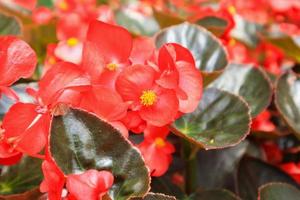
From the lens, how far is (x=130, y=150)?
2.00ft

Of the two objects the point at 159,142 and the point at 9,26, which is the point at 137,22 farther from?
the point at 159,142

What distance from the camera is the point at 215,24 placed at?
1.03 metres

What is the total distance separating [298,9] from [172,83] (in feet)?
2.65

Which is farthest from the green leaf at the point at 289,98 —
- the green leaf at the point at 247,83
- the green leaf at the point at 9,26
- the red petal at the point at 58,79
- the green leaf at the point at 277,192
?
the green leaf at the point at 9,26

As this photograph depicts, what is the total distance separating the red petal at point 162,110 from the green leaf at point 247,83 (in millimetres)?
256

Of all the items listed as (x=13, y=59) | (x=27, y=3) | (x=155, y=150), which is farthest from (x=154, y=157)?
(x=27, y=3)

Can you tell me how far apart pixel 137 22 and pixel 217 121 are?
54 centimetres

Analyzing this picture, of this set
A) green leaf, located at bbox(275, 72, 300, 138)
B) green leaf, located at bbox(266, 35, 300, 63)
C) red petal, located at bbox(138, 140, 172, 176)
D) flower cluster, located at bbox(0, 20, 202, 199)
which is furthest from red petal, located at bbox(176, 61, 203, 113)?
green leaf, located at bbox(266, 35, 300, 63)

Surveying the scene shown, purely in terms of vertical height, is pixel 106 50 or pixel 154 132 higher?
pixel 106 50

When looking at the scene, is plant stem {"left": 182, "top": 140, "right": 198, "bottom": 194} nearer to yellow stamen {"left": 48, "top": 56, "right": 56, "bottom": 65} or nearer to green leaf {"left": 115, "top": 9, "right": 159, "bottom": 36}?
yellow stamen {"left": 48, "top": 56, "right": 56, "bottom": 65}

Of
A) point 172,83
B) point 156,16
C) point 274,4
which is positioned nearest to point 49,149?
point 172,83

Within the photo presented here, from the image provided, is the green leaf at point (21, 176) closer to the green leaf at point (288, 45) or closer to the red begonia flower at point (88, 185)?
the red begonia flower at point (88, 185)

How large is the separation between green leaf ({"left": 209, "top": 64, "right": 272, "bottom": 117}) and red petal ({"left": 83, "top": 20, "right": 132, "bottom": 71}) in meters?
0.27

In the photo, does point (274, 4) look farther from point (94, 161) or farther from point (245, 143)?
point (94, 161)
